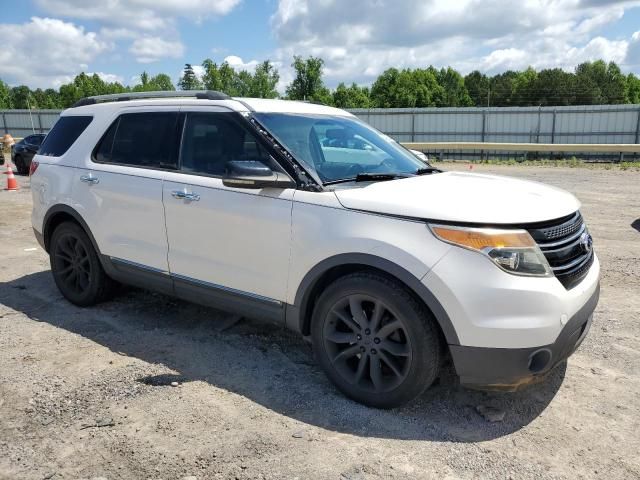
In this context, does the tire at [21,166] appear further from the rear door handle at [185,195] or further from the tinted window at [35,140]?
the rear door handle at [185,195]

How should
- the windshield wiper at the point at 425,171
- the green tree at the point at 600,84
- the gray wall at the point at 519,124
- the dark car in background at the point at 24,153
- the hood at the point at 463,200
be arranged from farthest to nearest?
the green tree at the point at 600,84 < the gray wall at the point at 519,124 < the dark car in background at the point at 24,153 < the windshield wiper at the point at 425,171 < the hood at the point at 463,200

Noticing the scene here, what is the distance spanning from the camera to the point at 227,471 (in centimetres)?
277

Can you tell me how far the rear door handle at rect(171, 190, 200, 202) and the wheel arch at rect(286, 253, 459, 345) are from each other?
1088 mm

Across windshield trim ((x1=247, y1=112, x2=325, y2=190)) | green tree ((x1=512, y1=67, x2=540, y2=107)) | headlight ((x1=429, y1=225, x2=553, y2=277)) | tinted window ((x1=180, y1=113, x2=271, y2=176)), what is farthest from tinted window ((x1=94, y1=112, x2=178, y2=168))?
green tree ((x1=512, y1=67, x2=540, y2=107))

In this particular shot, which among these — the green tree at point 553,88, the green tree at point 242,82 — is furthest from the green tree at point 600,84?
the green tree at point 242,82

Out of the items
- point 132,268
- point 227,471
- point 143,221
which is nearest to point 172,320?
point 132,268

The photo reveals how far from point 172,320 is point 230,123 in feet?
6.45

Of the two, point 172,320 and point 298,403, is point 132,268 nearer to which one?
point 172,320

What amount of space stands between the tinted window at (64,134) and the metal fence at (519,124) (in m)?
23.2

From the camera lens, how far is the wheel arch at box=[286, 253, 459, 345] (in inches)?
116

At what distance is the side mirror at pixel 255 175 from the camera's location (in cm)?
340

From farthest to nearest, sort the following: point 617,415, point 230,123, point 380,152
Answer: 1. point 380,152
2. point 230,123
3. point 617,415

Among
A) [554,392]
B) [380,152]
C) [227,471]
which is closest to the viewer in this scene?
[227,471]

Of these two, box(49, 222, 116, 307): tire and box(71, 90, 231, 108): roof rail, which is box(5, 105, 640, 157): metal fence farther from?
box(49, 222, 116, 307): tire
